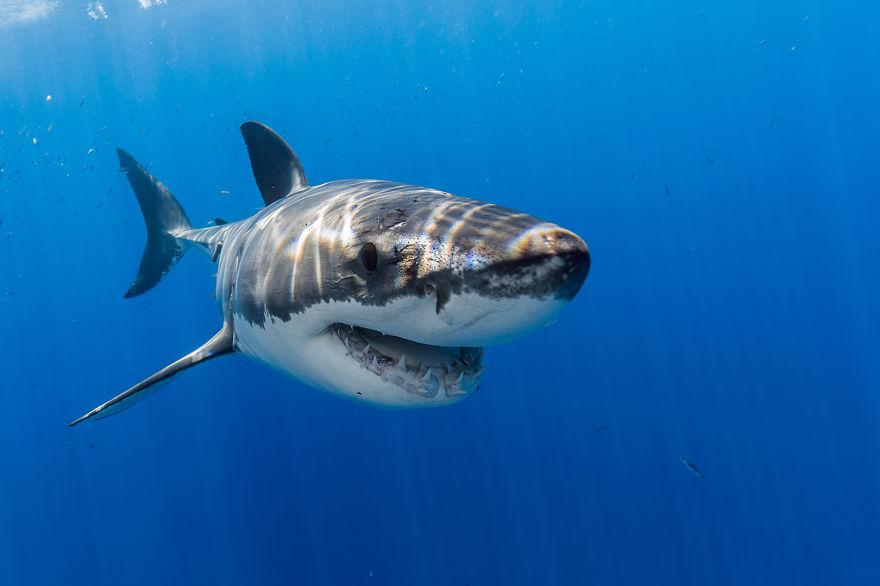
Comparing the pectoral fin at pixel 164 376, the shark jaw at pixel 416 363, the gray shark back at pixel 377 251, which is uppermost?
the gray shark back at pixel 377 251

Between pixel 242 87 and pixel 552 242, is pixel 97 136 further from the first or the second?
pixel 552 242

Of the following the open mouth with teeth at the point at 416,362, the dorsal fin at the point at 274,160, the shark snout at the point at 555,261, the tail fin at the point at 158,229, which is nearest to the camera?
the shark snout at the point at 555,261

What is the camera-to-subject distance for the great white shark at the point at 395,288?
3.57 feet

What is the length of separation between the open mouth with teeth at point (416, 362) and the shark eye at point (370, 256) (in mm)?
A: 385

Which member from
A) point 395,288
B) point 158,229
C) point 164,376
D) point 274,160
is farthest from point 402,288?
point 158,229

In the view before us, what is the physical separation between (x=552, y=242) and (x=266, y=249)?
1.61 metres

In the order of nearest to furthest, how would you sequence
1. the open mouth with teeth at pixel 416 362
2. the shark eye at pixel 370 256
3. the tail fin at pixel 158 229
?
the shark eye at pixel 370 256, the open mouth with teeth at pixel 416 362, the tail fin at pixel 158 229

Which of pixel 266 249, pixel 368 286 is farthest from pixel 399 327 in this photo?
pixel 266 249

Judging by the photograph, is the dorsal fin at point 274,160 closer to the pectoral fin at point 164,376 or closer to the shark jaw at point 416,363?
the pectoral fin at point 164,376

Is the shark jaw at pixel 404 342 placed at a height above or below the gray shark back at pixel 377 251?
below

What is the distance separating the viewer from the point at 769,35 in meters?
48.6

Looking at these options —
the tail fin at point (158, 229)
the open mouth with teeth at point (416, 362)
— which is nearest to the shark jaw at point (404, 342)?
the open mouth with teeth at point (416, 362)

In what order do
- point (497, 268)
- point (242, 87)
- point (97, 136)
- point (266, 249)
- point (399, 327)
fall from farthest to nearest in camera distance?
1. point (97, 136)
2. point (242, 87)
3. point (266, 249)
4. point (399, 327)
5. point (497, 268)

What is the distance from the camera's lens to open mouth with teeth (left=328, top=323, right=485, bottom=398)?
1583 mm
